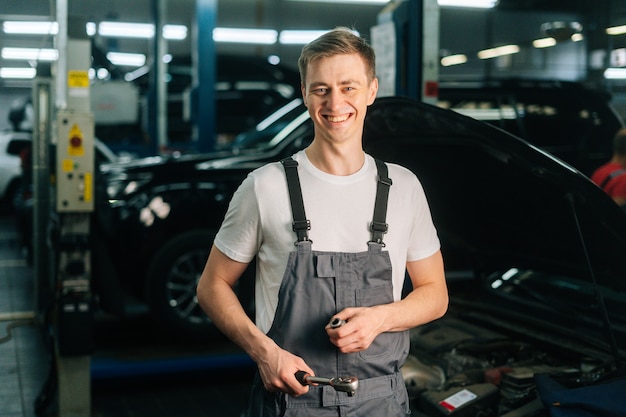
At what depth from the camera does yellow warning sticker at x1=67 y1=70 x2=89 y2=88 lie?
402 cm

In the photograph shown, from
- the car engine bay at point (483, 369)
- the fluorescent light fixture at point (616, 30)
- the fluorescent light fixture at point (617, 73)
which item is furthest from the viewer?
the fluorescent light fixture at point (617, 73)

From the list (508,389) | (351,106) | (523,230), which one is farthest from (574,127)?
(351,106)

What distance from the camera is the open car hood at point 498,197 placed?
6.80 ft

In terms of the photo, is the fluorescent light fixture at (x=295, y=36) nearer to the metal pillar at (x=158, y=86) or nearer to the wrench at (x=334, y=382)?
the metal pillar at (x=158, y=86)

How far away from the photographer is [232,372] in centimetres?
506

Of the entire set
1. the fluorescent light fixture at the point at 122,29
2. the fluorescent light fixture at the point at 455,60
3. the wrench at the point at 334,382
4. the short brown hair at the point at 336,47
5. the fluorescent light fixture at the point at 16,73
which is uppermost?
the fluorescent light fixture at the point at 122,29

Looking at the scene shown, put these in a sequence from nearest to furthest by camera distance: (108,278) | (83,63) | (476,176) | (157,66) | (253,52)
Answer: (476,176) < (83,63) < (108,278) < (157,66) < (253,52)

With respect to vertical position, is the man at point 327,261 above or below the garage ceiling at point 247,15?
below

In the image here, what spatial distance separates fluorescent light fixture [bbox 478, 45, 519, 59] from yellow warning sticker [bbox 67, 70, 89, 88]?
50.5 feet

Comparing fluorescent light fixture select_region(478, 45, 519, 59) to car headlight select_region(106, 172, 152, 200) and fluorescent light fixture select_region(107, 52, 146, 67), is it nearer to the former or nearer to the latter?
fluorescent light fixture select_region(107, 52, 146, 67)

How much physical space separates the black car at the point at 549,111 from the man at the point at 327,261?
5.34m

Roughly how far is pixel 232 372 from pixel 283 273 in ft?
11.3

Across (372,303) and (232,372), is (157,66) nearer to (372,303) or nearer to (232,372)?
(232,372)

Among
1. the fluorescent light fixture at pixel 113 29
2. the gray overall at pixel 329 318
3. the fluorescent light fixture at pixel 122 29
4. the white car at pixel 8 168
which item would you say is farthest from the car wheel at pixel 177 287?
the fluorescent light fixture at pixel 122 29
